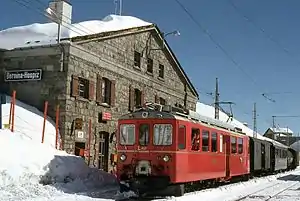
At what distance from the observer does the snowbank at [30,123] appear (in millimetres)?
18844

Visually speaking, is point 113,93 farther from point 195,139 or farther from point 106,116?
point 195,139

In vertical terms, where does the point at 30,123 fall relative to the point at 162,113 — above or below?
below

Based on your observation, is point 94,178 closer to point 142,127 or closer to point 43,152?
point 43,152

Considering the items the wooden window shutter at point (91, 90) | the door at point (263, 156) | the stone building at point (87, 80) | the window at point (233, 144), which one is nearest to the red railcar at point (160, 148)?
the window at point (233, 144)

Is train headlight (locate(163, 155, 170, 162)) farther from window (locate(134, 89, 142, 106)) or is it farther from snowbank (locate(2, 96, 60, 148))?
window (locate(134, 89, 142, 106))

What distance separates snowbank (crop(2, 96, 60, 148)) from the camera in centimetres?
1884

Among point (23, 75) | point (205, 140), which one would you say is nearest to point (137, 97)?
point (23, 75)

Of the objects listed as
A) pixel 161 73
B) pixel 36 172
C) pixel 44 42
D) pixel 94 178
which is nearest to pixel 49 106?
pixel 44 42

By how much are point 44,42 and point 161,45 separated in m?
10.7

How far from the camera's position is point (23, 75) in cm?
2191

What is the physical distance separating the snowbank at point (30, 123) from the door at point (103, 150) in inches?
154

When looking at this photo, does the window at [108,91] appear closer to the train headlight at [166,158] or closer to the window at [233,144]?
the window at [233,144]

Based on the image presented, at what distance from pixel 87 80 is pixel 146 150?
851 cm

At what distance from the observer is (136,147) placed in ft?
50.5
